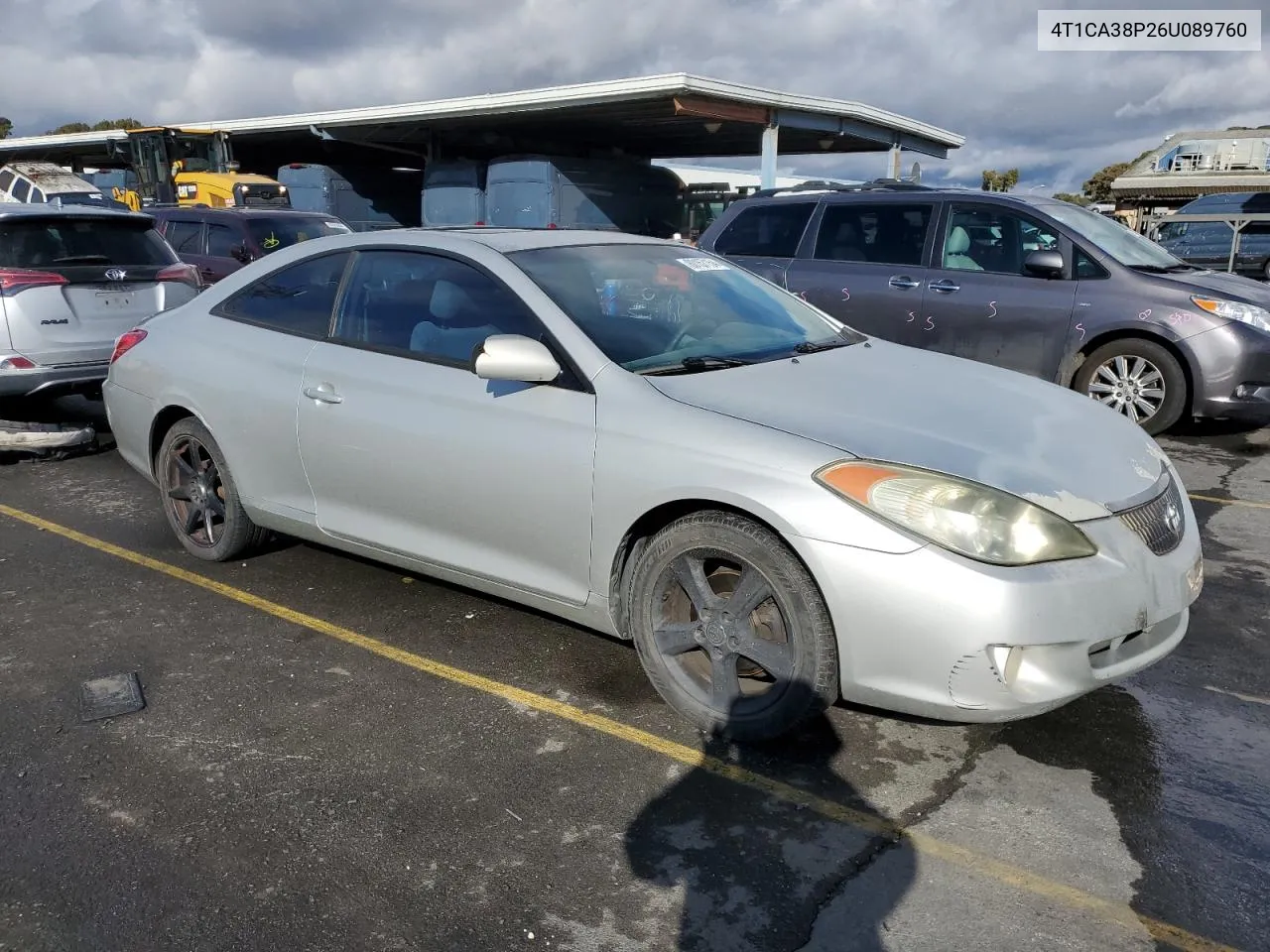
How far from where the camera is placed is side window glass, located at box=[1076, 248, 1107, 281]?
25.0 ft

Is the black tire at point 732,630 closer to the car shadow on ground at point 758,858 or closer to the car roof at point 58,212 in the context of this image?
the car shadow on ground at point 758,858

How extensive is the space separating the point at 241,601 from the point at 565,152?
28092mm

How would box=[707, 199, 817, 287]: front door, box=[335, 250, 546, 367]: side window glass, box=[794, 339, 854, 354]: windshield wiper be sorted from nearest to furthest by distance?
box=[335, 250, 546, 367]: side window glass → box=[794, 339, 854, 354]: windshield wiper → box=[707, 199, 817, 287]: front door

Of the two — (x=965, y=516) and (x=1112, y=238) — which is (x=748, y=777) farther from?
(x=1112, y=238)

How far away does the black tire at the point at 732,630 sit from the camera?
3072mm

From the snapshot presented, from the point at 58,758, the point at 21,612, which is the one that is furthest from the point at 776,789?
the point at 21,612

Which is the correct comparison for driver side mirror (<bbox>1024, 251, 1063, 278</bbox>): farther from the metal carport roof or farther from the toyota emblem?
the metal carport roof

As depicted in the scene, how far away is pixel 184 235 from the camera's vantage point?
1312 centimetres

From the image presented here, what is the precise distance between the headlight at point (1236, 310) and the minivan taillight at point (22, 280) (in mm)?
7783

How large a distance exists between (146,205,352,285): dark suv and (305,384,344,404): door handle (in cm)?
857

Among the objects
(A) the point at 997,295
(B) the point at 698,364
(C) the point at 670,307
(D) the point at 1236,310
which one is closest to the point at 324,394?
(C) the point at 670,307

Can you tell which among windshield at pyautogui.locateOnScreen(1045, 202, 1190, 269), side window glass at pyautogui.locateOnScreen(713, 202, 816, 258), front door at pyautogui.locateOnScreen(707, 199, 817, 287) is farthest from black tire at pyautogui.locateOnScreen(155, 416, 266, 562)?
windshield at pyautogui.locateOnScreen(1045, 202, 1190, 269)

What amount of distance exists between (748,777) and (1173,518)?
1.57m

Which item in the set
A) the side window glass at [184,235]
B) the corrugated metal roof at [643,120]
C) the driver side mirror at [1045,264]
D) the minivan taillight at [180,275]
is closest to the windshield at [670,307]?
the driver side mirror at [1045,264]
